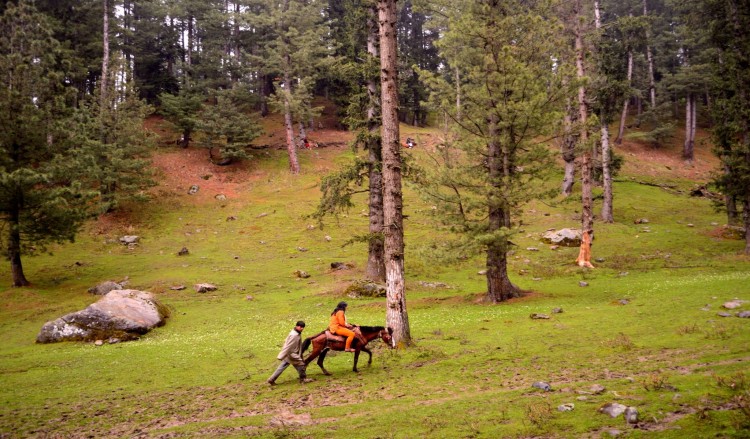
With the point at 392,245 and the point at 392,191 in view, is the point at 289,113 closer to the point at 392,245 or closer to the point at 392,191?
the point at 392,191

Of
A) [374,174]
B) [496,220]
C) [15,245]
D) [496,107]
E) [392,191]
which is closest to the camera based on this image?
[392,191]

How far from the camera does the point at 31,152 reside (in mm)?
28891

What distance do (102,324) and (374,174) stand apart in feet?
47.8

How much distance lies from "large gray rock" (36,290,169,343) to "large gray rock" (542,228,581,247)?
25517 mm

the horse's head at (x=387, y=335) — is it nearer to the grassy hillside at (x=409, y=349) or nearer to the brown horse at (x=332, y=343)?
the brown horse at (x=332, y=343)

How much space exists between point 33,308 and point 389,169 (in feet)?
73.5

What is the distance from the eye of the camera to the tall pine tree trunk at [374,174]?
25203 millimetres

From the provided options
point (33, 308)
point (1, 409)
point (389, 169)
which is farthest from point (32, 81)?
point (389, 169)

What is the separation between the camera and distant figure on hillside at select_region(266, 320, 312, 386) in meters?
11.7

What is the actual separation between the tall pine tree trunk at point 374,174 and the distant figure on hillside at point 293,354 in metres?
12.9

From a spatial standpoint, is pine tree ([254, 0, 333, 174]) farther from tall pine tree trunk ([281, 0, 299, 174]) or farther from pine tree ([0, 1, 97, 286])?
pine tree ([0, 1, 97, 286])

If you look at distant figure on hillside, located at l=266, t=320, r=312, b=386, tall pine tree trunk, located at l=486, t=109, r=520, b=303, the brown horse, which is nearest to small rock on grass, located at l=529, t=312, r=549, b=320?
tall pine tree trunk, located at l=486, t=109, r=520, b=303

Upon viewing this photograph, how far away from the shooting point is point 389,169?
14391 mm

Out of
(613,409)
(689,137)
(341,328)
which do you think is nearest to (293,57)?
(341,328)
